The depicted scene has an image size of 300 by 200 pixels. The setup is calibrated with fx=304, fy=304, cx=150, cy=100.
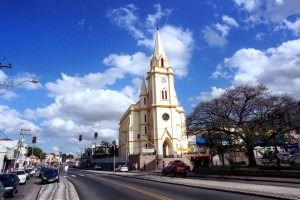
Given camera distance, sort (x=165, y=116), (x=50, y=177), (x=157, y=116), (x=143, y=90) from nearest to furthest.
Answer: (x=50, y=177)
(x=157, y=116)
(x=165, y=116)
(x=143, y=90)

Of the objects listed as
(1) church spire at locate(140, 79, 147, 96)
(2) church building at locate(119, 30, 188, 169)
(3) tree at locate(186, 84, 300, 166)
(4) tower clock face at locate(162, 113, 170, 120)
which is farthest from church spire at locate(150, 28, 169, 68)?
(3) tree at locate(186, 84, 300, 166)

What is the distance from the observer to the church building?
238 feet

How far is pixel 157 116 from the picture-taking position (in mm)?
73688

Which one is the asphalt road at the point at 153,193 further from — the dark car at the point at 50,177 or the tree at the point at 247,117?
the tree at the point at 247,117

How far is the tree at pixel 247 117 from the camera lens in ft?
99.3

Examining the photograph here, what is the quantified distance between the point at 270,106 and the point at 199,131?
850cm

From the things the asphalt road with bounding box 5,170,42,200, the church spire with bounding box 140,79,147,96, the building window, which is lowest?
the asphalt road with bounding box 5,170,42,200

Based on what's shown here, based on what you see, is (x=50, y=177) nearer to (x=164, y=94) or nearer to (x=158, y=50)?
(x=164, y=94)

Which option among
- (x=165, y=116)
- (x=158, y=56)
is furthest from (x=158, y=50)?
(x=165, y=116)

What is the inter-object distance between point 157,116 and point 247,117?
41.3 meters

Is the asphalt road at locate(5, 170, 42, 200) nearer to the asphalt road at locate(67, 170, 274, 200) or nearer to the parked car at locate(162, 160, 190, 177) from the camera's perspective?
the asphalt road at locate(67, 170, 274, 200)

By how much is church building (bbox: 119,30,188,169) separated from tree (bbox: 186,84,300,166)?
34.4 metres

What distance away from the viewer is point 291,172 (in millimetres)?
22734

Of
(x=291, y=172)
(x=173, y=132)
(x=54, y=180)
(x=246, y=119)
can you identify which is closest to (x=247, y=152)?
(x=246, y=119)
